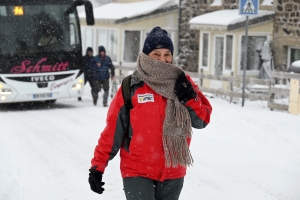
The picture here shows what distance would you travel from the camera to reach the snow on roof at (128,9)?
3038 cm

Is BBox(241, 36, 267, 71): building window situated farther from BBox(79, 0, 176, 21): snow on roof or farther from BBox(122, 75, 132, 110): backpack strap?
BBox(122, 75, 132, 110): backpack strap

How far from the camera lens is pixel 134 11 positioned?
31109mm

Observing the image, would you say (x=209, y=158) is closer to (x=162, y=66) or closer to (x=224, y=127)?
(x=224, y=127)

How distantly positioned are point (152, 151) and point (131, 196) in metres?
0.34

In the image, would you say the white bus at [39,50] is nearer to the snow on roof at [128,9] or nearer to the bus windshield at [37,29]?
the bus windshield at [37,29]

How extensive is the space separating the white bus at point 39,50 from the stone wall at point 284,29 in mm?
7626

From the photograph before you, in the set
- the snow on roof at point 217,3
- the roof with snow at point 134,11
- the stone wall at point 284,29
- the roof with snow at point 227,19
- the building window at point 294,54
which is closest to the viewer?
the stone wall at point 284,29

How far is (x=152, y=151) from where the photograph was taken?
4.59m

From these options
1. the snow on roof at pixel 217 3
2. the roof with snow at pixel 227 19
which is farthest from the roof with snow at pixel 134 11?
the roof with snow at pixel 227 19

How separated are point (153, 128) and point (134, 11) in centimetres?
2686

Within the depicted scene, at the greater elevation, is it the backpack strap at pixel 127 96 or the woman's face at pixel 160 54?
the woman's face at pixel 160 54

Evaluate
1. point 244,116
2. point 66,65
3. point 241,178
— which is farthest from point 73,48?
point 241,178

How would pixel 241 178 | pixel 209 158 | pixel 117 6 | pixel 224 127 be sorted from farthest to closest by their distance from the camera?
pixel 117 6 → pixel 224 127 → pixel 209 158 → pixel 241 178

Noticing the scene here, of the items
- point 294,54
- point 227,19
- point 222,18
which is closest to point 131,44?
point 222,18
